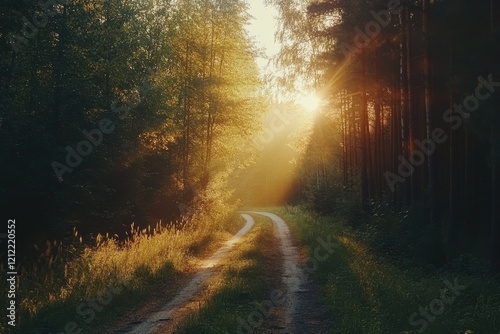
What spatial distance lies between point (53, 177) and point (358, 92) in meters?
16.3

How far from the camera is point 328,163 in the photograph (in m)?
49.7

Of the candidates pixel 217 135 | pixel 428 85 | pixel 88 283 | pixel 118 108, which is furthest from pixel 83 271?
pixel 217 135

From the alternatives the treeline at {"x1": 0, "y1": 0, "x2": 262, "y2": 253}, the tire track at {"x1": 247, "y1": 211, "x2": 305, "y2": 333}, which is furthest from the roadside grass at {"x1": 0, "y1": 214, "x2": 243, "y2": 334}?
the tire track at {"x1": 247, "y1": 211, "x2": 305, "y2": 333}

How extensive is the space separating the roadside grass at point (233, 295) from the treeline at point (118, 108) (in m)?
4.91

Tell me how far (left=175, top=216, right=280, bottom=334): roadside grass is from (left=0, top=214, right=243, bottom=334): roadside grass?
1753 millimetres

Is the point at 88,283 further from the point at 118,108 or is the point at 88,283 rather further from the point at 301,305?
the point at 118,108

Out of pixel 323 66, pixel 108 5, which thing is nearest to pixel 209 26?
pixel 108 5

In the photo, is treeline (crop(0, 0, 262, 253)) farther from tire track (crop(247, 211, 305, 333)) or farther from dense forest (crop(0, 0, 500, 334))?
tire track (crop(247, 211, 305, 333))

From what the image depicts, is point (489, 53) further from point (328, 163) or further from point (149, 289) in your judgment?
point (328, 163)

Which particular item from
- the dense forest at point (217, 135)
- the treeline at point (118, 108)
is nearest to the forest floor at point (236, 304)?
the dense forest at point (217, 135)

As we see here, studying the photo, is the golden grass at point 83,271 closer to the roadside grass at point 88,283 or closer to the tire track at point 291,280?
the roadside grass at point 88,283

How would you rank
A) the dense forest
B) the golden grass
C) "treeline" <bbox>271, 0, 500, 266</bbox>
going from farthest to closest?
1. "treeline" <bbox>271, 0, 500, 266</bbox>
2. the dense forest
3. the golden grass

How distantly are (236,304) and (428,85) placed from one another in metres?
10.5

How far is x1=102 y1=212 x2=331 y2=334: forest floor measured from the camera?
9242 mm
